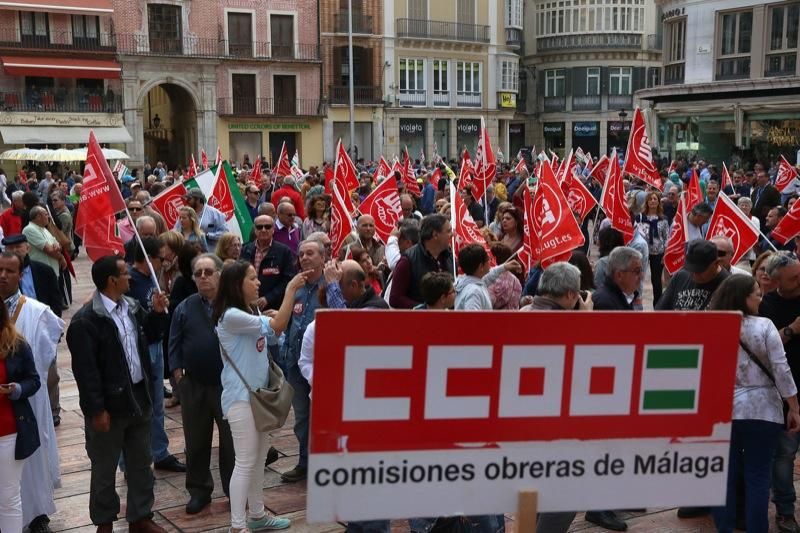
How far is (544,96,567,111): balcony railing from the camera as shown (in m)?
50.3

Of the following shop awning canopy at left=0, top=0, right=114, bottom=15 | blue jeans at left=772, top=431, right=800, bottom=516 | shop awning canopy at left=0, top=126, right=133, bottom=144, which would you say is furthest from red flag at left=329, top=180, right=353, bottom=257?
shop awning canopy at left=0, top=0, right=114, bottom=15

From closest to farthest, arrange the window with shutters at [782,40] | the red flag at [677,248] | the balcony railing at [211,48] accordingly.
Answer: the red flag at [677,248]
the window with shutters at [782,40]
the balcony railing at [211,48]

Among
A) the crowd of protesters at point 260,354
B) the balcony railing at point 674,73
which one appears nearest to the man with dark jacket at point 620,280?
the crowd of protesters at point 260,354

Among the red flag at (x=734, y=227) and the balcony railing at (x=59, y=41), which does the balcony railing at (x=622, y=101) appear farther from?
the red flag at (x=734, y=227)

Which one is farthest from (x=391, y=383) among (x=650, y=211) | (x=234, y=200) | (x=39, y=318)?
(x=650, y=211)

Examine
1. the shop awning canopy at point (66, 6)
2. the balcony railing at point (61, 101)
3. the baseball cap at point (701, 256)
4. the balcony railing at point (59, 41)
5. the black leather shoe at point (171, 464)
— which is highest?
the shop awning canopy at point (66, 6)

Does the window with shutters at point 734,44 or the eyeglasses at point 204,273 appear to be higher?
the window with shutters at point 734,44

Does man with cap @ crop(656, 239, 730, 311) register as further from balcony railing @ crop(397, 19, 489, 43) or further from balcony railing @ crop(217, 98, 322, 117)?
balcony railing @ crop(397, 19, 489, 43)

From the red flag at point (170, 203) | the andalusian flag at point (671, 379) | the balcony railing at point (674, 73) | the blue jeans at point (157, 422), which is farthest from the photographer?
the balcony railing at point (674, 73)

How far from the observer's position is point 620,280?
17.4 ft

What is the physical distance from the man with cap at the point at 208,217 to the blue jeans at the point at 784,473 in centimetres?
613

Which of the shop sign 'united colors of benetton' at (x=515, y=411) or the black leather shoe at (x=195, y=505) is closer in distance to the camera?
the shop sign 'united colors of benetton' at (x=515, y=411)

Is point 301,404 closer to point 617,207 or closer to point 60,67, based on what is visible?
point 617,207

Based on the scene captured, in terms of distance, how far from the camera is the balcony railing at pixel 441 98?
44.6m
